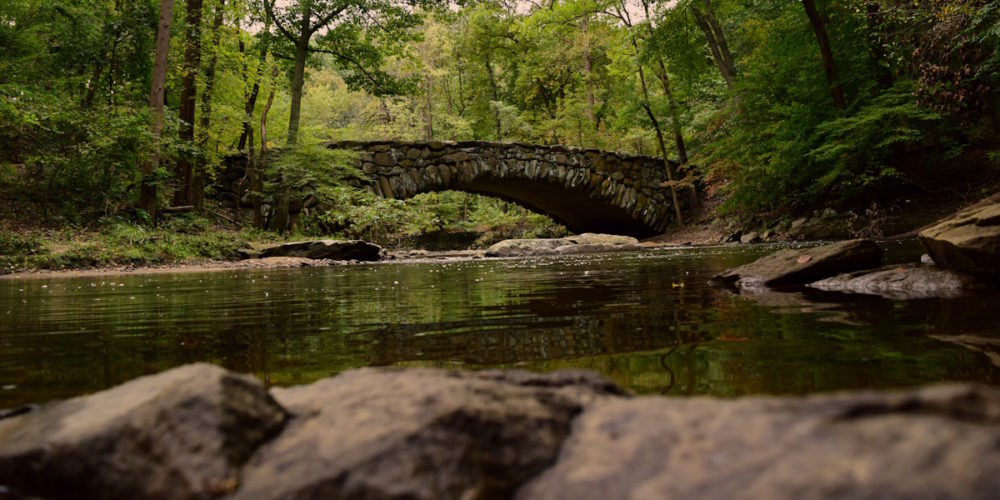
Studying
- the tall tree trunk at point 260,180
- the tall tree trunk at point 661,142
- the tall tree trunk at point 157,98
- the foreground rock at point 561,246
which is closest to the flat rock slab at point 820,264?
the foreground rock at point 561,246

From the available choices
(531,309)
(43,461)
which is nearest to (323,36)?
(531,309)

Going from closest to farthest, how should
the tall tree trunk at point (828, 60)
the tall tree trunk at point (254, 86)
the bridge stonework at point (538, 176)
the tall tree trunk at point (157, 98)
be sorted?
the tall tree trunk at point (157, 98)
the tall tree trunk at point (828, 60)
the tall tree trunk at point (254, 86)
the bridge stonework at point (538, 176)

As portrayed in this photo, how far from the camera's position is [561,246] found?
1691cm

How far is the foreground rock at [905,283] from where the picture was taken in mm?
3450

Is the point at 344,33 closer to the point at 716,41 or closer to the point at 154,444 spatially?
the point at 716,41

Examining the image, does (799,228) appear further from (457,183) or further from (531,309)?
(531,309)

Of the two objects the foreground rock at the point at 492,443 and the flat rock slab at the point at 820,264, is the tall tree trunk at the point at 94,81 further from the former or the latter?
the foreground rock at the point at 492,443

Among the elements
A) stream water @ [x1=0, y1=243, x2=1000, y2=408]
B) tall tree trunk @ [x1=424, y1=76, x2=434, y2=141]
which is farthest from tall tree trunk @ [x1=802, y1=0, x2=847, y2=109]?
tall tree trunk @ [x1=424, y1=76, x2=434, y2=141]

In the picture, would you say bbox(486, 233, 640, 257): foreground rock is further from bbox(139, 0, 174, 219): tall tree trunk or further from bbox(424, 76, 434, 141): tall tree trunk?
bbox(424, 76, 434, 141): tall tree trunk

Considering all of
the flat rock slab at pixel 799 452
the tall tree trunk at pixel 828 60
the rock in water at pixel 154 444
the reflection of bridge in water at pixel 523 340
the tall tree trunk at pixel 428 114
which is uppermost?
the tall tree trunk at pixel 428 114

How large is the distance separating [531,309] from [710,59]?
22.1 metres

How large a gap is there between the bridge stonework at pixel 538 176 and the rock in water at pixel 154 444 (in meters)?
16.5

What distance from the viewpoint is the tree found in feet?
51.4

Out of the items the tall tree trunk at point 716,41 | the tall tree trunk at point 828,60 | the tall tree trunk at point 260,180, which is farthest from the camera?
the tall tree trunk at point 716,41
